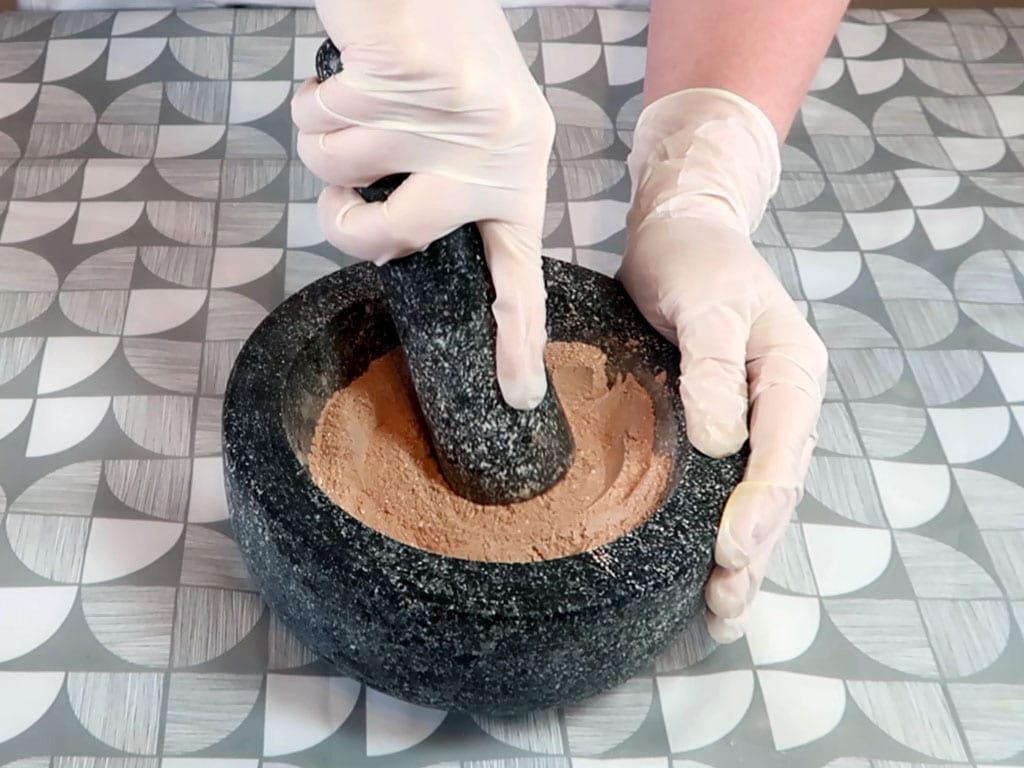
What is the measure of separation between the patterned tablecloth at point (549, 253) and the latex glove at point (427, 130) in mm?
362

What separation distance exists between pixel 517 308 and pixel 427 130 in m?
0.16

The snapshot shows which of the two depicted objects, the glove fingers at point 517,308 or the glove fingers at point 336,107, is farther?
the glove fingers at point 517,308

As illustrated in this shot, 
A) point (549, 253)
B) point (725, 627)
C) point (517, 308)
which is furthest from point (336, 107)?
point (549, 253)

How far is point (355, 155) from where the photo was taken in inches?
28.1

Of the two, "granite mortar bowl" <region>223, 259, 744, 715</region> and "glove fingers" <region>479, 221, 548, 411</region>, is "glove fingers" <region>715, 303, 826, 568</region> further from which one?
"glove fingers" <region>479, 221, 548, 411</region>

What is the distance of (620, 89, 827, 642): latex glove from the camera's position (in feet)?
2.68

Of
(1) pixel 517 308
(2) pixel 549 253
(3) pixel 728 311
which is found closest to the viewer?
(1) pixel 517 308

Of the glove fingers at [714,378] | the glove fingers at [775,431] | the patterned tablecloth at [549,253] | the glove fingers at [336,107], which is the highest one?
the glove fingers at [336,107]

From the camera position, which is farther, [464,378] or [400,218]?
[464,378]

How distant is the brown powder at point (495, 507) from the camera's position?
33.1 inches

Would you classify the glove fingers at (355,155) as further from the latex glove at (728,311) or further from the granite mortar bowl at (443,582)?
the latex glove at (728,311)

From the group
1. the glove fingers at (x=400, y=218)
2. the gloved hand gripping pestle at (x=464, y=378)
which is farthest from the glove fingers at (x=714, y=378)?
the glove fingers at (x=400, y=218)

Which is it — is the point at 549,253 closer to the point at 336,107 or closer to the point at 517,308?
the point at 517,308

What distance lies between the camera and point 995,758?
2.82 feet
